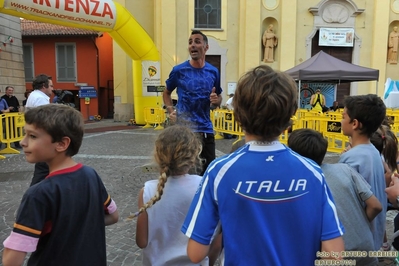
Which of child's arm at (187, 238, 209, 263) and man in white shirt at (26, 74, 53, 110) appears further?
man in white shirt at (26, 74, 53, 110)

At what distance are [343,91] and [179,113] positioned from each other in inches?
712

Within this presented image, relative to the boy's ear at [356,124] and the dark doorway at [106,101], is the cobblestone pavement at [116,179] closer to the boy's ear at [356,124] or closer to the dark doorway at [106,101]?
the boy's ear at [356,124]

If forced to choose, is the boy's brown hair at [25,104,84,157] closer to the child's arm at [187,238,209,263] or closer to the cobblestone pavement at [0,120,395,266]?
the cobblestone pavement at [0,120,395,266]

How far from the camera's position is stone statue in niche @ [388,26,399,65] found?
18.5 meters

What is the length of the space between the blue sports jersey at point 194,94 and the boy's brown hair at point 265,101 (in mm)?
1982

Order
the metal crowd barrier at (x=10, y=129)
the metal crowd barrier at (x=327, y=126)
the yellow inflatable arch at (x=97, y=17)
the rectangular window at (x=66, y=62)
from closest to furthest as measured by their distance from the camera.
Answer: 1. the metal crowd barrier at (x=327, y=126)
2. the yellow inflatable arch at (x=97, y=17)
3. the metal crowd barrier at (x=10, y=129)
4. the rectangular window at (x=66, y=62)

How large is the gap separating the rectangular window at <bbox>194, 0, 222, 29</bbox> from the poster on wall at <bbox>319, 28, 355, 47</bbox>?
5.63 m

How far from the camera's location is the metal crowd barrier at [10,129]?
27.7 ft

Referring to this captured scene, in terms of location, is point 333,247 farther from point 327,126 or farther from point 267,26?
point 267,26

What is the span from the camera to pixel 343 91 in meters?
19.2

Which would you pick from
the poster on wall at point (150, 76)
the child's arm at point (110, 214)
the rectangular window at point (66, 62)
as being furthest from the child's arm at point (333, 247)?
the rectangular window at point (66, 62)

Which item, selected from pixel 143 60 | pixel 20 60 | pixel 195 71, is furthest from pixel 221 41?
pixel 195 71

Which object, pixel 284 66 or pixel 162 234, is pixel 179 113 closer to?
pixel 162 234

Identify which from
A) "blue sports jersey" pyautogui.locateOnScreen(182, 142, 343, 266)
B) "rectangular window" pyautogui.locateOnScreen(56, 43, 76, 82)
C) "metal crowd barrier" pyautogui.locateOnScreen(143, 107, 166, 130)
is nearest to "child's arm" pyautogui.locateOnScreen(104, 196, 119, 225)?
"blue sports jersey" pyautogui.locateOnScreen(182, 142, 343, 266)
